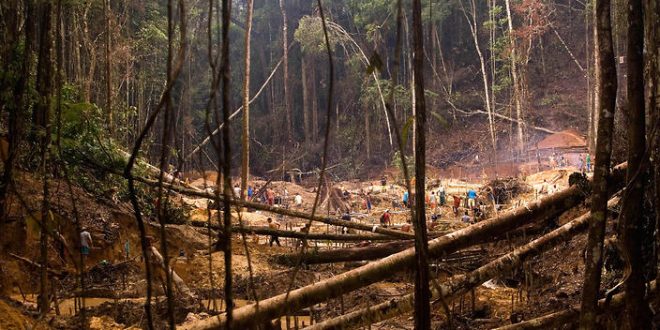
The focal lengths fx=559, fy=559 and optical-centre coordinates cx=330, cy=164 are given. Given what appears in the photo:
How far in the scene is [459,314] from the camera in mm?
5809

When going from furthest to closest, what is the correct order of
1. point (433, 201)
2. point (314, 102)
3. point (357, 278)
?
1. point (314, 102)
2. point (433, 201)
3. point (357, 278)

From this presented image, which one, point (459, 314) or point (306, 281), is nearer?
point (459, 314)

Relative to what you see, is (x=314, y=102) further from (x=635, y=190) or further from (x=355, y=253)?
(x=635, y=190)

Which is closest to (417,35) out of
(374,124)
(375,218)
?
(375,218)

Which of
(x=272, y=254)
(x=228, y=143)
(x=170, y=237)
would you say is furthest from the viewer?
(x=272, y=254)

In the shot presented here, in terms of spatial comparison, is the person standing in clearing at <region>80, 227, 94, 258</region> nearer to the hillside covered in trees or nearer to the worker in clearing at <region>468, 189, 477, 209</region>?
the hillside covered in trees

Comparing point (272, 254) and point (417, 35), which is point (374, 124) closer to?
point (272, 254)

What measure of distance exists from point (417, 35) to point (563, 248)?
17.3 ft

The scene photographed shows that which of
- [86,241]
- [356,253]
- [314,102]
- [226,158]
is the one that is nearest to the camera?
[226,158]

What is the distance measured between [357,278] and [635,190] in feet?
4.86

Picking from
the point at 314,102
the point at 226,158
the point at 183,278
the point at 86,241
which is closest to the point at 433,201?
the point at 183,278

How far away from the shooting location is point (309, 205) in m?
23.4

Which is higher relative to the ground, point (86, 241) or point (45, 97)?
point (45, 97)

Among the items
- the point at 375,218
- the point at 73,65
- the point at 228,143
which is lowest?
the point at 375,218
